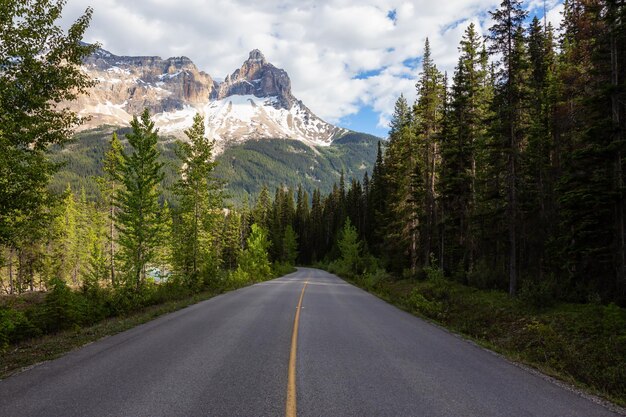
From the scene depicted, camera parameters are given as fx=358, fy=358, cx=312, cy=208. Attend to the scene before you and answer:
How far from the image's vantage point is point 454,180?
24078 millimetres

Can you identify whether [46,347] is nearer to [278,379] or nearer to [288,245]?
[278,379]

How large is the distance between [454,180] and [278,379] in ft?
A: 69.6

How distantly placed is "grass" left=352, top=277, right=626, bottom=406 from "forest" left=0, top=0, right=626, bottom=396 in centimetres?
44

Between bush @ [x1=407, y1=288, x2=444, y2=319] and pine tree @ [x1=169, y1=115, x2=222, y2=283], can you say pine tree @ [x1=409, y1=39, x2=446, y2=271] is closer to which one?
bush @ [x1=407, y1=288, x2=444, y2=319]

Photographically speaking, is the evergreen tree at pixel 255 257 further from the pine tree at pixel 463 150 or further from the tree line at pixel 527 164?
the pine tree at pixel 463 150

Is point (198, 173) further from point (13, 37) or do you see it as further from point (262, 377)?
point (262, 377)

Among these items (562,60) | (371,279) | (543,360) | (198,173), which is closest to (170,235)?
(198,173)

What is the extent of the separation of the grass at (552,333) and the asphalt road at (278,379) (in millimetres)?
1099

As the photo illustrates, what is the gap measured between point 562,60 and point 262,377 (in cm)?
3271

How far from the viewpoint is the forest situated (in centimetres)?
1055

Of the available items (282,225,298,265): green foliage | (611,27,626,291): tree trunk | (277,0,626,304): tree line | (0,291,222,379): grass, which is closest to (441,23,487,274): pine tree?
(277,0,626,304): tree line

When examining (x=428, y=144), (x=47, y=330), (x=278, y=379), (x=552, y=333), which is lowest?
(x=47, y=330)

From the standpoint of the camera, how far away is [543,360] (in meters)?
8.69

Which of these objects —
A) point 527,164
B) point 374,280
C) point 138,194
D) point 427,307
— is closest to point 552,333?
point 427,307
